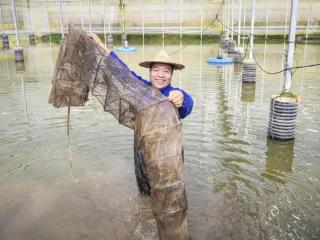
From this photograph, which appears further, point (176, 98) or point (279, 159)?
point (279, 159)

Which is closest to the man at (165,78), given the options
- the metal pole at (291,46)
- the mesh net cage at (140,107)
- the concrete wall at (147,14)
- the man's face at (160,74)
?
the man's face at (160,74)

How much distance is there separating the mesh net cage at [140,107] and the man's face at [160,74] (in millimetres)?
267

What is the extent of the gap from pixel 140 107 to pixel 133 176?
104 inches

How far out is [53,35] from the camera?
3666 centimetres

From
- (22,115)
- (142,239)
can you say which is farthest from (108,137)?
(142,239)

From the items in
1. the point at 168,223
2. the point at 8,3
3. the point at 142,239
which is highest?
the point at 8,3

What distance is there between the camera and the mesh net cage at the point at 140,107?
10.8ft

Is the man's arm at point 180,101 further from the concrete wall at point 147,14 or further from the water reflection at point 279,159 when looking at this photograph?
the concrete wall at point 147,14

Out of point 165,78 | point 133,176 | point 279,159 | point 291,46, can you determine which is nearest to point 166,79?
point 165,78

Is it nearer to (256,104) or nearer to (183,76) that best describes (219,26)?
(183,76)

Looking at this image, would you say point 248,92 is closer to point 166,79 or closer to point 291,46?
point 291,46

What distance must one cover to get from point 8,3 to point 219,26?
65.3 feet

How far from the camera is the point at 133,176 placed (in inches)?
232

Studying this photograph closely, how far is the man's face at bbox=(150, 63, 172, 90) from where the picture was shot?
3820 millimetres
